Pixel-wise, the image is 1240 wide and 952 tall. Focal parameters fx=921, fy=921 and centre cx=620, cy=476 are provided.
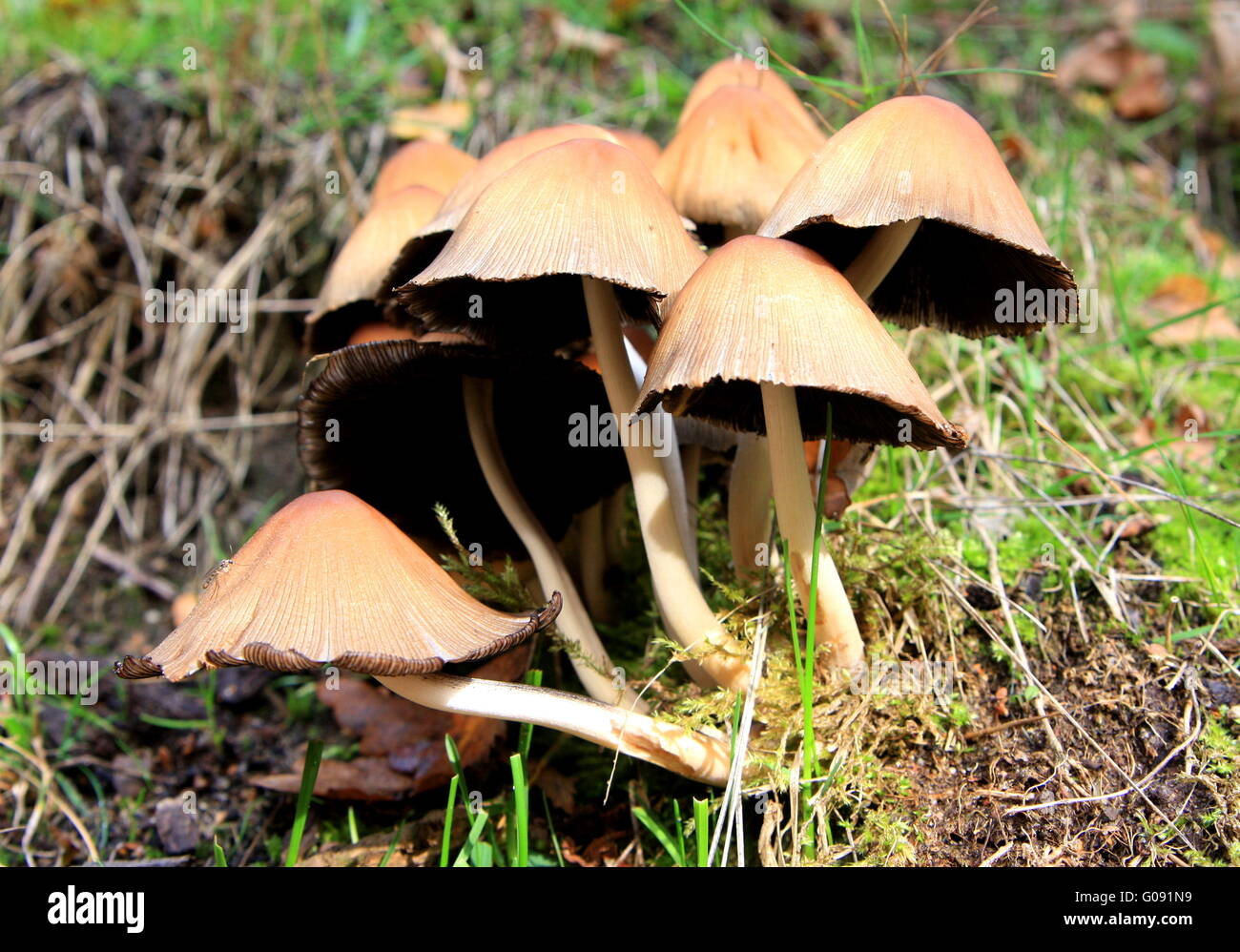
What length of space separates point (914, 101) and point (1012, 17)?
3.70m

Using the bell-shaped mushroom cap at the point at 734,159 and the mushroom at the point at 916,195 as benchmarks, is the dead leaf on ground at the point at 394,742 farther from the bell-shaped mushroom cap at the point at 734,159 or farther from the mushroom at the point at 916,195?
the mushroom at the point at 916,195

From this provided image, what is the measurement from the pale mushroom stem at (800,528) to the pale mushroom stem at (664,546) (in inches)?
6.1

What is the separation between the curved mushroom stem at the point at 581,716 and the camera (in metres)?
1.42

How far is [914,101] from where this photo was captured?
133 cm

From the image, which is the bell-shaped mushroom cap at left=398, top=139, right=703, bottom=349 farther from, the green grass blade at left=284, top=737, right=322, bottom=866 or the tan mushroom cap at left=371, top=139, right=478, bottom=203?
the green grass blade at left=284, top=737, right=322, bottom=866

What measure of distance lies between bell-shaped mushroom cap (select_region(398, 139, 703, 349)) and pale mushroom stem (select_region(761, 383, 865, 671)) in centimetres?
26

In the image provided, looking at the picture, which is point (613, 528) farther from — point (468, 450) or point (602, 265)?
point (602, 265)

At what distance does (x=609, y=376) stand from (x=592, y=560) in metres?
0.58

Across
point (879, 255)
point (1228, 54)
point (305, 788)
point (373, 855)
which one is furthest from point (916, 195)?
point (1228, 54)

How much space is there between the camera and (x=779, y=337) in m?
1.19

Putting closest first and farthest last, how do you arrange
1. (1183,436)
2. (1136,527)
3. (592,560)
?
(1136,527) → (592,560) → (1183,436)

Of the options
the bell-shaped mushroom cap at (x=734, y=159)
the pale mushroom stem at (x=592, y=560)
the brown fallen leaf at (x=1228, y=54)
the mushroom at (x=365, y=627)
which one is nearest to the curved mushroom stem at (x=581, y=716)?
the mushroom at (x=365, y=627)

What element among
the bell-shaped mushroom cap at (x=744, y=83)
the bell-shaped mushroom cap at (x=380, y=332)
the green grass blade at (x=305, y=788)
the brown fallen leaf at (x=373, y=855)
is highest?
the bell-shaped mushroom cap at (x=744, y=83)
